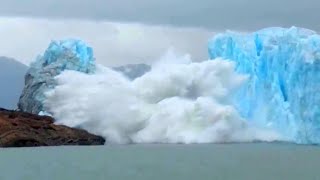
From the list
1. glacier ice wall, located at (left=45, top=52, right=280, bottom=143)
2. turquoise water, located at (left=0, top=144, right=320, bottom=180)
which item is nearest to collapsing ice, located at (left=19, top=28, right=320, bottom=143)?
glacier ice wall, located at (left=45, top=52, right=280, bottom=143)

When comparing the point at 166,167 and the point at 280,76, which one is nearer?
the point at 166,167

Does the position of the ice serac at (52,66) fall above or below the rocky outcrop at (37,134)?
above

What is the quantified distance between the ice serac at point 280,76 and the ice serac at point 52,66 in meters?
9.39

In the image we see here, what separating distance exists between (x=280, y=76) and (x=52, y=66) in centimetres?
1660

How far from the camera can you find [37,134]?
4588 centimetres

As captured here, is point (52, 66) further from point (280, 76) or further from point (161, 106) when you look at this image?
point (280, 76)

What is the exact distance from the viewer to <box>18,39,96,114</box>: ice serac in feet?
169

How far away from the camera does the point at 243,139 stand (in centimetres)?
4919

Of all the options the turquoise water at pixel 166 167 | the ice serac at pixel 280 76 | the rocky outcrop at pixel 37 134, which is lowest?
the turquoise water at pixel 166 167

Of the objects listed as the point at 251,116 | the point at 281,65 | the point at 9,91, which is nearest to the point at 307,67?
the point at 281,65

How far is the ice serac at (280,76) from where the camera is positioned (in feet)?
139

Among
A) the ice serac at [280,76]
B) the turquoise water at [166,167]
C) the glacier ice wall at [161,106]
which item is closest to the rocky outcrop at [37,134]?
the glacier ice wall at [161,106]

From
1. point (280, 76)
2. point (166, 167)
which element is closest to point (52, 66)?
point (280, 76)

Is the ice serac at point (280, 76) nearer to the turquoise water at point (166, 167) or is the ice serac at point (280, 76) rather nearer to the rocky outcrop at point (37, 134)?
the turquoise water at point (166, 167)
